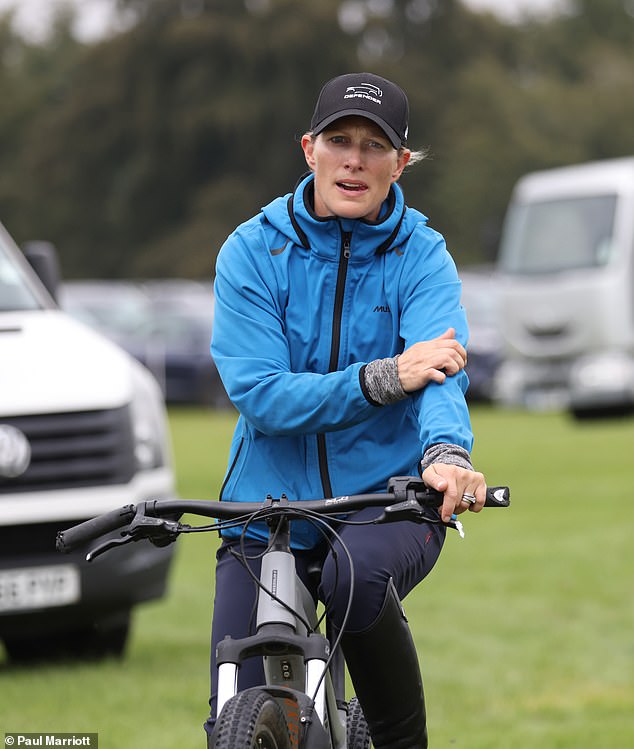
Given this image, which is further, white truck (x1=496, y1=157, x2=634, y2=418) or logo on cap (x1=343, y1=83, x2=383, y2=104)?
white truck (x1=496, y1=157, x2=634, y2=418)

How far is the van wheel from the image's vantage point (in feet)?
30.0

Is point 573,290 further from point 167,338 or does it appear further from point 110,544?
point 110,544

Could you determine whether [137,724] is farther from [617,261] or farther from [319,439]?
[617,261]

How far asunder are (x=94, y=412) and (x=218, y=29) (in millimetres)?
48323

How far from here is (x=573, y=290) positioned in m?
27.6

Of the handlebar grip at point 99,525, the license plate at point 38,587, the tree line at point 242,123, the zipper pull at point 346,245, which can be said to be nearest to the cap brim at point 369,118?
the zipper pull at point 346,245

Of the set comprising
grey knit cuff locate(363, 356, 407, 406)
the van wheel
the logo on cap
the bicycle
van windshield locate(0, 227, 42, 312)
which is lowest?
the van wheel

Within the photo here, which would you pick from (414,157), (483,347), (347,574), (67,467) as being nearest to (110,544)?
(347,574)

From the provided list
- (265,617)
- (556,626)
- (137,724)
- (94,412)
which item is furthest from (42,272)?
(265,617)

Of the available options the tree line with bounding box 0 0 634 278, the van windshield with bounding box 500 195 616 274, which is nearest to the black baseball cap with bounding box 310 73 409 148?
the van windshield with bounding box 500 195 616 274

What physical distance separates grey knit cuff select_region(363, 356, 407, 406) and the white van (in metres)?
3.99

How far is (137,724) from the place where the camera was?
24.8ft

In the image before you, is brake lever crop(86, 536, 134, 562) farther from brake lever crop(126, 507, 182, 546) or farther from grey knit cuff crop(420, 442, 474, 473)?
grey knit cuff crop(420, 442, 474, 473)

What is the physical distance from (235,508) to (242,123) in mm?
51625
